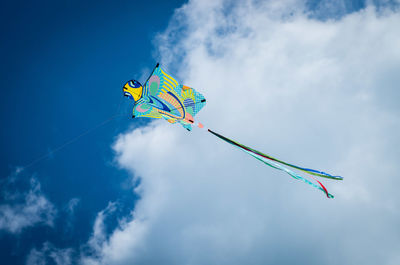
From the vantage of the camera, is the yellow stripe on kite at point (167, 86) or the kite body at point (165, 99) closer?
the kite body at point (165, 99)

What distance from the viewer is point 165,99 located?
43.9ft

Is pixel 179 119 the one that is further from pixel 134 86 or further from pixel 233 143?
pixel 233 143

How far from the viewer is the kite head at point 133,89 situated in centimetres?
1250

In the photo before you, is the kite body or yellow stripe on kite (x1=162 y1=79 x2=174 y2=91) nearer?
the kite body

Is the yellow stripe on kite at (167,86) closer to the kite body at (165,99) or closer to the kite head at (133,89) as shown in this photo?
the kite body at (165,99)

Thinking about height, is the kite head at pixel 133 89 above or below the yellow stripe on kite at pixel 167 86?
below

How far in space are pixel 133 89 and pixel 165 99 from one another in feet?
6.32

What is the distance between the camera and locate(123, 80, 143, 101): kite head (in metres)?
12.5

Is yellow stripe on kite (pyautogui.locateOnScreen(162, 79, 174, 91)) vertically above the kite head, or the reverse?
yellow stripe on kite (pyautogui.locateOnScreen(162, 79, 174, 91))

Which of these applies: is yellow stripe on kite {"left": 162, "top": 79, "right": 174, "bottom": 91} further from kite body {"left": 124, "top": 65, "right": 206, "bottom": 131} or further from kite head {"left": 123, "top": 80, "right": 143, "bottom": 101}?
kite head {"left": 123, "top": 80, "right": 143, "bottom": 101}

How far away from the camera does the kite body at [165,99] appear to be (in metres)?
12.6

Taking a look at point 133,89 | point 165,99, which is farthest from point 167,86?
point 133,89

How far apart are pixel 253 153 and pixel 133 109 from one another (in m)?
7.25

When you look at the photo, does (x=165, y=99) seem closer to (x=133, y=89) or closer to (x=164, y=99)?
(x=164, y=99)
